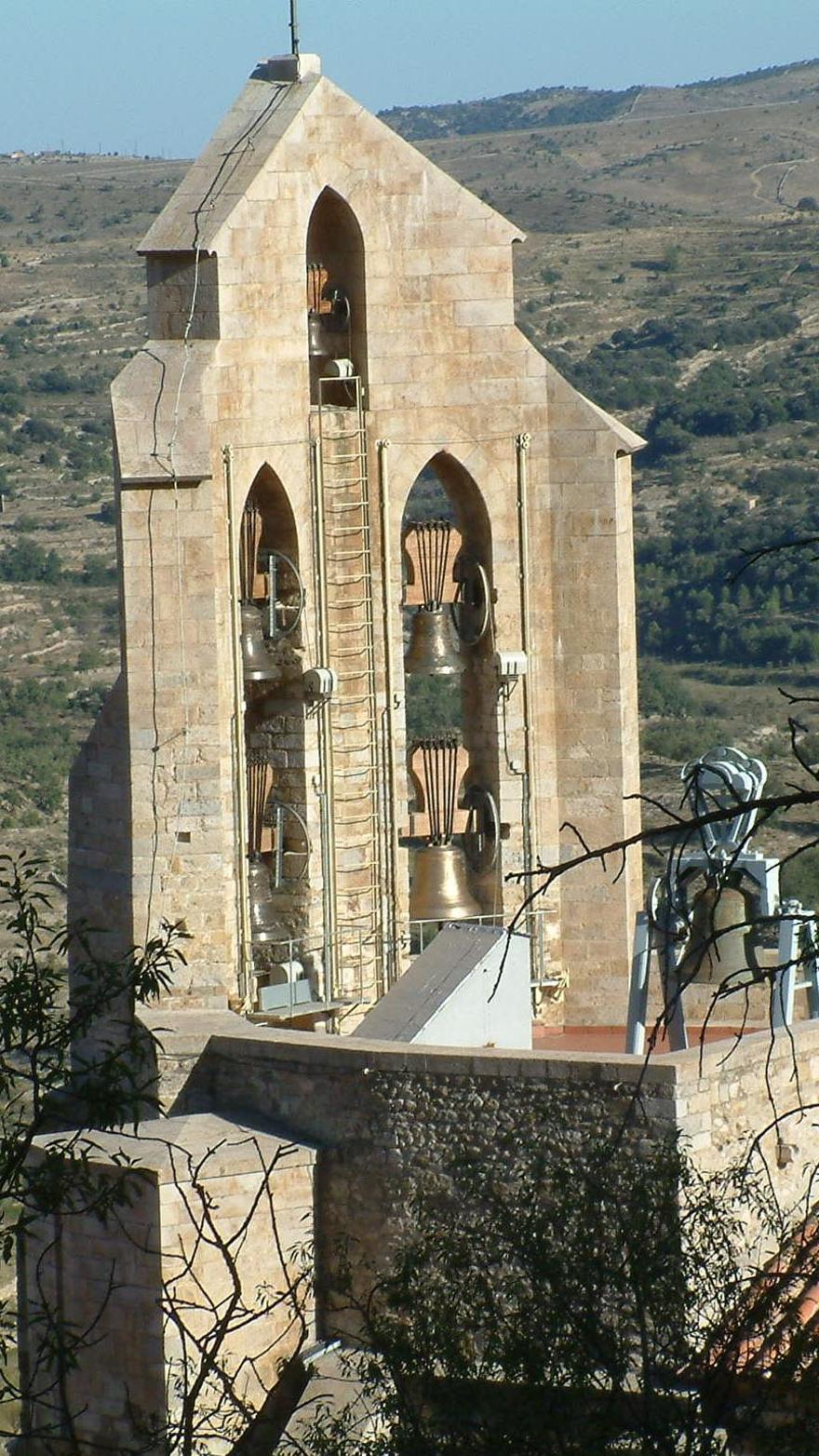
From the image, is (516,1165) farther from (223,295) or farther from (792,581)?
(792,581)

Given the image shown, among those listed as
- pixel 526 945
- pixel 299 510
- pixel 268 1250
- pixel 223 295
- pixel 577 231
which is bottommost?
pixel 268 1250

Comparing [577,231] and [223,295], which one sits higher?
[577,231]

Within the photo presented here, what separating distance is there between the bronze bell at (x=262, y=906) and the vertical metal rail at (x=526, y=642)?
1.43 meters

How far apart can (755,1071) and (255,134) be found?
233 inches

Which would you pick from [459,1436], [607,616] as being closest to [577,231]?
[607,616]

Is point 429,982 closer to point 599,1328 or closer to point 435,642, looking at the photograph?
point 435,642

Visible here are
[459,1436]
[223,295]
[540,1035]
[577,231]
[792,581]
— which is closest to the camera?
[459,1436]

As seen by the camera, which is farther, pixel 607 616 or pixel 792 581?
pixel 792 581

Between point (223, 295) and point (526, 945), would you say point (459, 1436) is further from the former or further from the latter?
point (223, 295)

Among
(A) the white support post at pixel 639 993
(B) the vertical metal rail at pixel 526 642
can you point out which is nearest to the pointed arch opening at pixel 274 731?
(B) the vertical metal rail at pixel 526 642

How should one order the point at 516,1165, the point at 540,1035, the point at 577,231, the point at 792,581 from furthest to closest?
the point at 577,231 → the point at 792,581 → the point at 540,1035 → the point at 516,1165

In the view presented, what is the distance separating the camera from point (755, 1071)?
539 inches

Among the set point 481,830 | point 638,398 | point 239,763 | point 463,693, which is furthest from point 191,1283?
point 638,398

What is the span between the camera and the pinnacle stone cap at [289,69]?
1633cm
